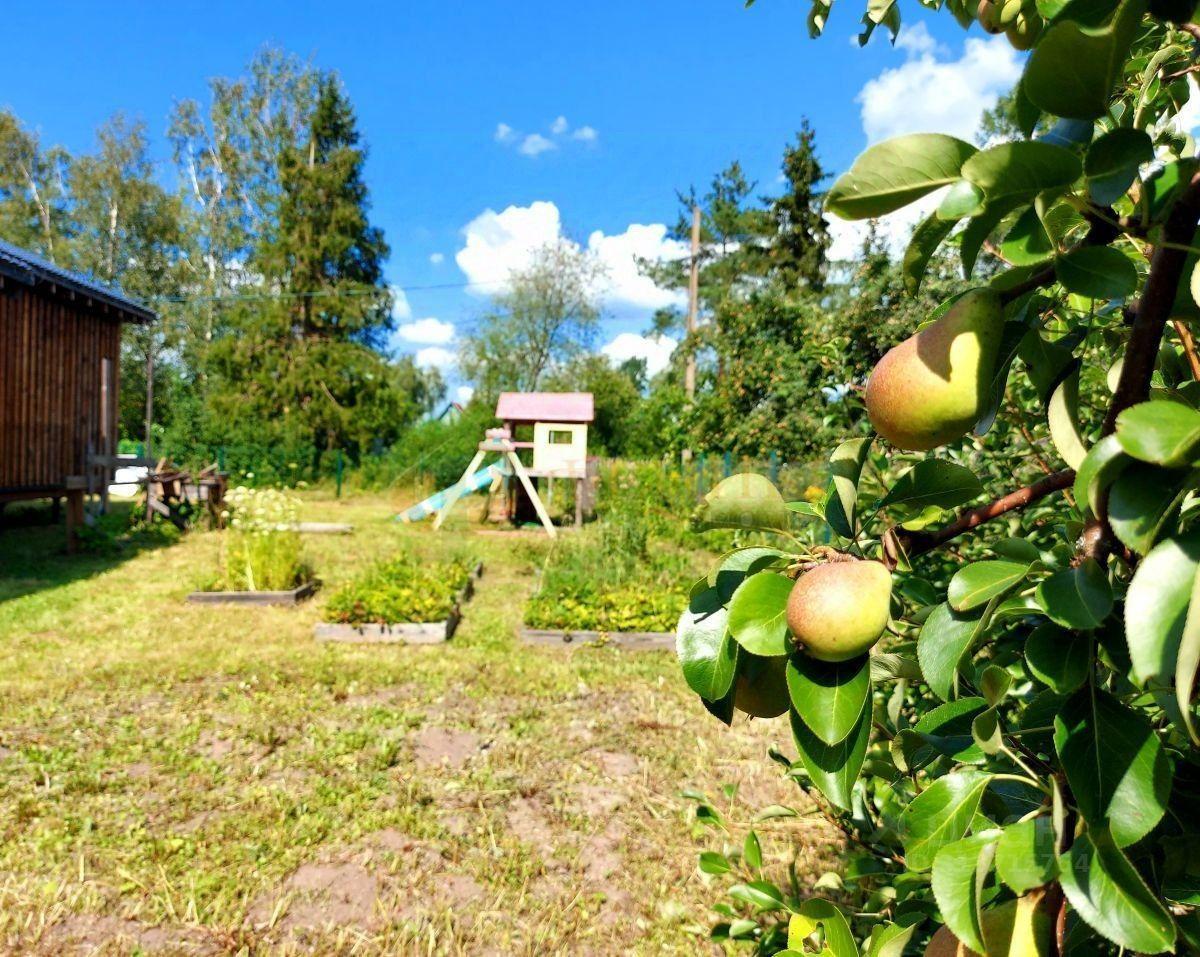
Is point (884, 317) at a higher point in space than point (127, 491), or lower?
higher

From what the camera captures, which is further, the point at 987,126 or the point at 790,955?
the point at 987,126

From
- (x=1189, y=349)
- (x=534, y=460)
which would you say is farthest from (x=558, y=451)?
(x=1189, y=349)

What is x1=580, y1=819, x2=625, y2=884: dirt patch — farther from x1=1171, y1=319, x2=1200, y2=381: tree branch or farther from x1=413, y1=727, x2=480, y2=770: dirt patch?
x1=1171, y1=319, x2=1200, y2=381: tree branch

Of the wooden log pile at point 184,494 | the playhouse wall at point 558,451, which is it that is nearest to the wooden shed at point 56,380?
the wooden log pile at point 184,494

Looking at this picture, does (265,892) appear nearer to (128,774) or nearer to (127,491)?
(128,774)

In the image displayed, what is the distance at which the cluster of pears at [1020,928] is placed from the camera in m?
0.52

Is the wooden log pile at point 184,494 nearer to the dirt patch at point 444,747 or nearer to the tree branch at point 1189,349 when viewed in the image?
the dirt patch at point 444,747

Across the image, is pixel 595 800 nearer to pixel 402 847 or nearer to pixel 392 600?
pixel 402 847

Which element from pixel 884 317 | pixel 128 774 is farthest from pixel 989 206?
pixel 884 317

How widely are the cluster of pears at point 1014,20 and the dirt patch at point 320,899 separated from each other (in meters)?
2.94

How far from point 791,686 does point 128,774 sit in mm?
4033

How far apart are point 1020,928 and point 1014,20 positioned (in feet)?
2.55

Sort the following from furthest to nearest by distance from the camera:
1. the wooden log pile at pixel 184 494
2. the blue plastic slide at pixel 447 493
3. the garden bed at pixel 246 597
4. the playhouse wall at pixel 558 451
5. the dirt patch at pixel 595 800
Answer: the playhouse wall at pixel 558 451, the blue plastic slide at pixel 447 493, the wooden log pile at pixel 184 494, the garden bed at pixel 246 597, the dirt patch at pixel 595 800

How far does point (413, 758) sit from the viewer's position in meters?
3.82
